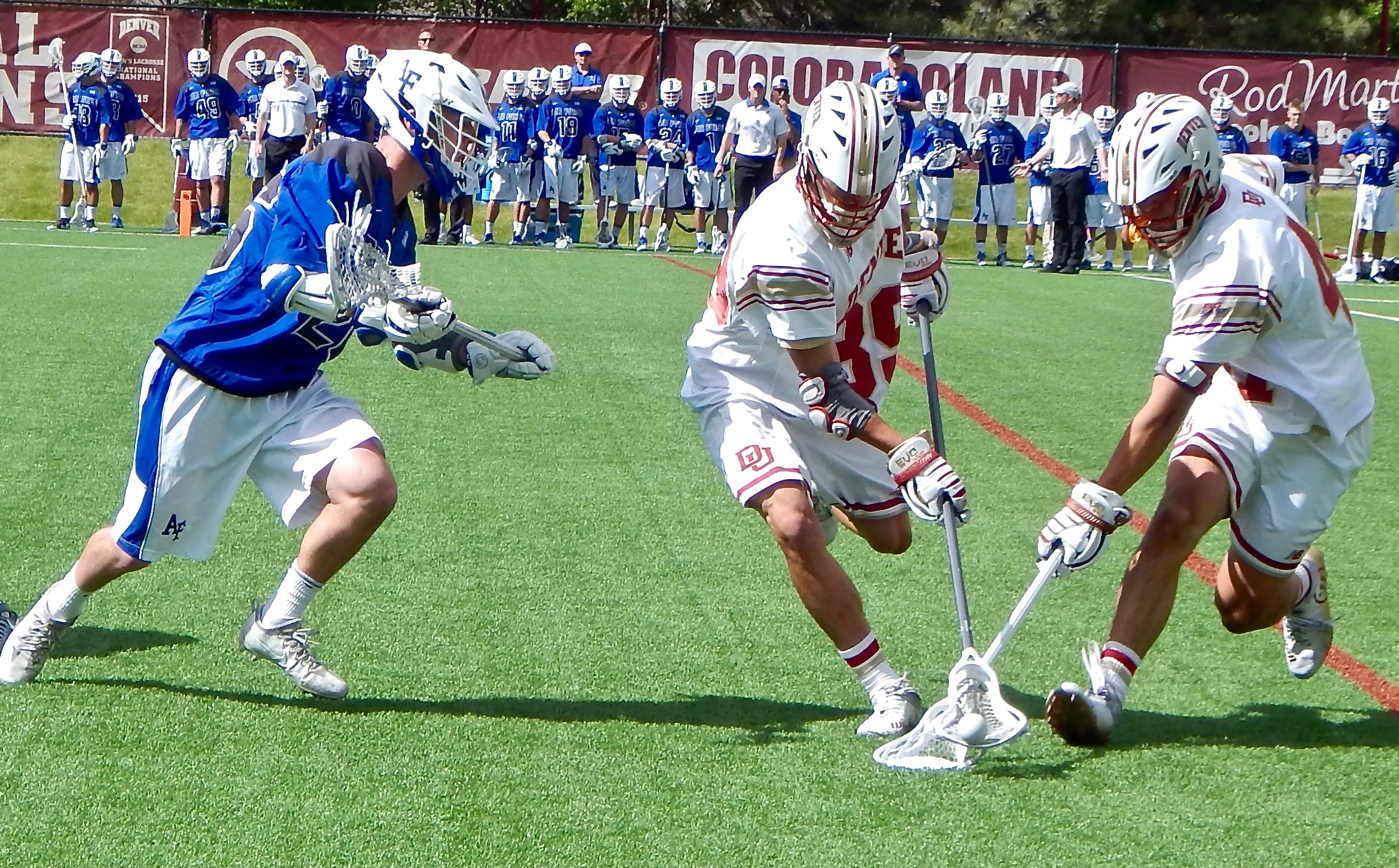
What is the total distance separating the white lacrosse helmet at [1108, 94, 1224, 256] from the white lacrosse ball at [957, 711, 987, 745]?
48.3 inches

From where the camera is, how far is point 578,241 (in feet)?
70.6

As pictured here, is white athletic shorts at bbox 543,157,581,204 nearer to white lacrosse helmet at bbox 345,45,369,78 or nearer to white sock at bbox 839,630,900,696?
white lacrosse helmet at bbox 345,45,369,78

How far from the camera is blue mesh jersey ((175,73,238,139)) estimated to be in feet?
64.5

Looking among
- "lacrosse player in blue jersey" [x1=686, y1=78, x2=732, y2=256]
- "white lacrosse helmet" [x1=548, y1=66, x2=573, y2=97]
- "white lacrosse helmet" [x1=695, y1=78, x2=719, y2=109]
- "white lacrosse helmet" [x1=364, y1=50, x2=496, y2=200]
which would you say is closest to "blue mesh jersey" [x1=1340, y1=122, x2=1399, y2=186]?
"lacrosse player in blue jersey" [x1=686, y1=78, x2=732, y2=256]

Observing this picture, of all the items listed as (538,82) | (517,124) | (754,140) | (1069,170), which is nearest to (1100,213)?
(1069,170)

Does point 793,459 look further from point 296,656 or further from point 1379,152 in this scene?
point 1379,152

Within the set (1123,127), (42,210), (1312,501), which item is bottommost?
(42,210)

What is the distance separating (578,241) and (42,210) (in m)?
8.06

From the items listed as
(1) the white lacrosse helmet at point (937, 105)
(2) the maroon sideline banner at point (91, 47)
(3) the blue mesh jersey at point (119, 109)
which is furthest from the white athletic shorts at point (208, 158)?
(1) the white lacrosse helmet at point (937, 105)

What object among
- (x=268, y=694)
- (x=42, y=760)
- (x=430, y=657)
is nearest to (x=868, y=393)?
(x=430, y=657)

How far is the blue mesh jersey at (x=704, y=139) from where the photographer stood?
805 inches

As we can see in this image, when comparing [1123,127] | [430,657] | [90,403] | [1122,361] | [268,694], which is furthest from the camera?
[1122,361]

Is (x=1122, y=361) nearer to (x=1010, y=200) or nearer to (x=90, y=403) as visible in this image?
(x=90, y=403)

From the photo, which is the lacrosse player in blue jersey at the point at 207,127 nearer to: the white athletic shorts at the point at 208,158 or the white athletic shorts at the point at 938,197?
the white athletic shorts at the point at 208,158
